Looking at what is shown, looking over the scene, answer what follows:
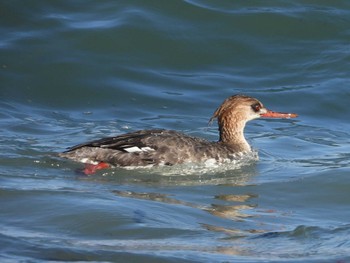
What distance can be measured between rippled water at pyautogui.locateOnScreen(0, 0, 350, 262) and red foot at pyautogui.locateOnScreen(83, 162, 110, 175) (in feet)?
0.52

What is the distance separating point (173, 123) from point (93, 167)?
3093mm

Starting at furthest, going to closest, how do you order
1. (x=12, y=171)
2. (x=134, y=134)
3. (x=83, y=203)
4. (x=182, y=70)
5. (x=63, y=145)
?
(x=182, y=70) → (x=63, y=145) → (x=134, y=134) → (x=12, y=171) → (x=83, y=203)

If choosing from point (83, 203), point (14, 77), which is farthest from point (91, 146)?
point (14, 77)

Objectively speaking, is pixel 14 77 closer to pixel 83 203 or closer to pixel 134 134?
pixel 134 134

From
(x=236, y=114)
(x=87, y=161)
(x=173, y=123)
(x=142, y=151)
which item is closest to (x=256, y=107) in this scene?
(x=236, y=114)

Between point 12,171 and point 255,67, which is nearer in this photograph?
point 12,171

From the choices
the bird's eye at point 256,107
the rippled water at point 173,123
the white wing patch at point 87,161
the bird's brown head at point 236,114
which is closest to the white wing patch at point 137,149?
the rippled water at point 173,123

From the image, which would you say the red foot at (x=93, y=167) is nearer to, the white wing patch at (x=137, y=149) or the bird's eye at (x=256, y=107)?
the white wing patch at (x=137, y=149)

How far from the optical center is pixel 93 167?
11.9 metres

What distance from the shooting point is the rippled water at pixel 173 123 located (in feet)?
28.7

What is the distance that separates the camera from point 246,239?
8.81 metres

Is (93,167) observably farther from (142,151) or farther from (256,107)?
(256,107)

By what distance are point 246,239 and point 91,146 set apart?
3.68 meters

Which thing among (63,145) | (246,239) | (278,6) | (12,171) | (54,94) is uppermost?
(278,6)
